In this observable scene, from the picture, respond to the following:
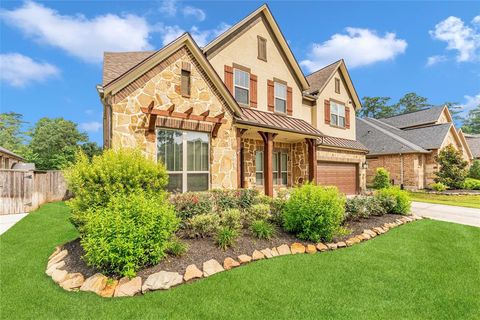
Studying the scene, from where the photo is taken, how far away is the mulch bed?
14.9 feet

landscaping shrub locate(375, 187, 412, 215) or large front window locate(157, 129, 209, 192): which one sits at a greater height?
large front window locate(157, 129, 209, 192)

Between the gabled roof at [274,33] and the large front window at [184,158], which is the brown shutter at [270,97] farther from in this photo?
the large front window at [184,158]

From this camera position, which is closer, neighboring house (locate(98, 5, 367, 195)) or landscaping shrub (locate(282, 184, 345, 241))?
landscaping shrub (locate(282, 184, 345, 241))

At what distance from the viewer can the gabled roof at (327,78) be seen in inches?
623

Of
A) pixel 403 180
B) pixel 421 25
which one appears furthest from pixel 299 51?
pixel 403 180

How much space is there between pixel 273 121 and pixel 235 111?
2.56m

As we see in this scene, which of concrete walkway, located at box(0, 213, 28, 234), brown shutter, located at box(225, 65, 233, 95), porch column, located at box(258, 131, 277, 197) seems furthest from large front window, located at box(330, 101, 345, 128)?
concrete walkway, located at box(0, 213, 28, 234)

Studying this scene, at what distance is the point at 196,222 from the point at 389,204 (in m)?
8.06

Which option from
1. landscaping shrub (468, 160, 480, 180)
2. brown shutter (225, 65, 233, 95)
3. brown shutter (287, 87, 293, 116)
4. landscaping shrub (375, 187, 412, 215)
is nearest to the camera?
landscaping shrub (375, 187, 412, 215)

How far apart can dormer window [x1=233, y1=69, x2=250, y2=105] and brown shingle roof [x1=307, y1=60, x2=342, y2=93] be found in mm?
5487

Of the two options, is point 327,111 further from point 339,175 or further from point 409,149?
point 409,149

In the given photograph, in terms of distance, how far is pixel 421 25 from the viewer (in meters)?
15.0

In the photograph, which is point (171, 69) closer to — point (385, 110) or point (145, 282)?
point (145, 282)

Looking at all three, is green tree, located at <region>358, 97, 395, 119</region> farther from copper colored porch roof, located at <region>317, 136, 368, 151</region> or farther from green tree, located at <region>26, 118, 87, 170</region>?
green tree, located at <region>26, 118, 87, 170</region>
